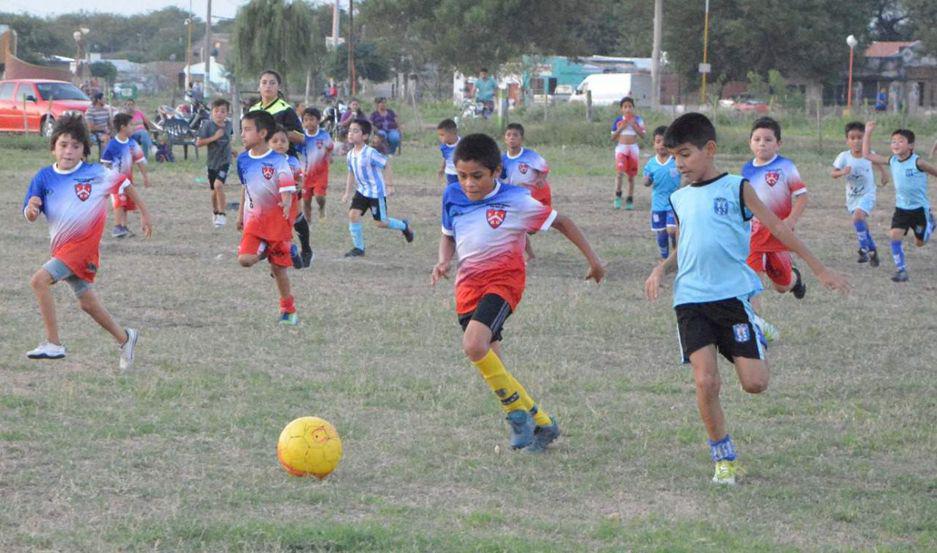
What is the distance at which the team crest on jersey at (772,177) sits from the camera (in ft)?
35.6

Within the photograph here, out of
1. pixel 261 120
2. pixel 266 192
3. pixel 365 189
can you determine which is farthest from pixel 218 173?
pixel 266 192

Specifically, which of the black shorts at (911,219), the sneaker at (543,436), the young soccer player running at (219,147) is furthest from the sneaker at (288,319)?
the young soccer player running at (219,147)

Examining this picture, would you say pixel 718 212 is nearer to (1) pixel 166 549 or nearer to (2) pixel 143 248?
(1) pixel 166 549

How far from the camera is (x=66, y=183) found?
8.71 metres

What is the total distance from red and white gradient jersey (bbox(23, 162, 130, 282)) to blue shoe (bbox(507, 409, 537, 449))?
3.33 m

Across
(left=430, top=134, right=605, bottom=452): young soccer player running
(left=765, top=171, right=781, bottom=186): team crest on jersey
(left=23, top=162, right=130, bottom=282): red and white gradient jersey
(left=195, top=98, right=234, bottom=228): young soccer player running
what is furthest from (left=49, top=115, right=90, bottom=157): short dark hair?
(left=195, top=98, right=234, bottom=228): young soccer player running

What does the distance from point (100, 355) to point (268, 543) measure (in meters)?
4.48

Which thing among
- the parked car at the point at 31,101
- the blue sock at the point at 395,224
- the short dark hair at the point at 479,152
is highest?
the parked car at the point at 31,101

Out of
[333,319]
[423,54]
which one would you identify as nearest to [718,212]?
[333,319]

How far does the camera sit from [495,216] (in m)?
7.03

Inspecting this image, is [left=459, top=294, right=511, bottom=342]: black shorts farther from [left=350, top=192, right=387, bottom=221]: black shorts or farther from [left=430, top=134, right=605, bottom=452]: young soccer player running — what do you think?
[left=350, top=192, right=387, bottom=221]: black shorts

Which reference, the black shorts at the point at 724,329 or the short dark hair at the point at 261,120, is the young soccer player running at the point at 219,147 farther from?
the black shorts at the point at 724,329

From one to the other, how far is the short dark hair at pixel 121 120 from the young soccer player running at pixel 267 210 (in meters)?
5.49

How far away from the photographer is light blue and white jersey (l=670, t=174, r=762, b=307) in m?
6.25
